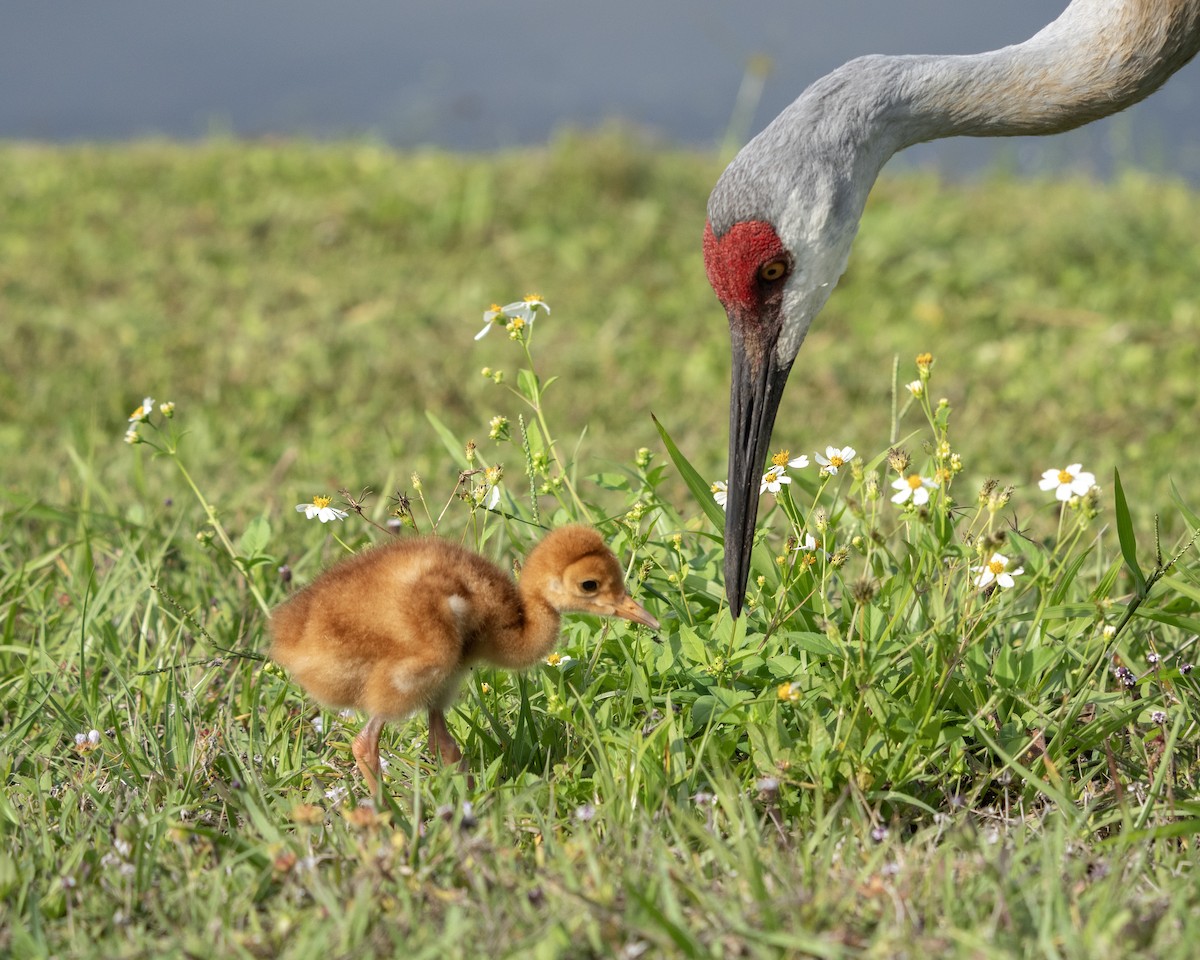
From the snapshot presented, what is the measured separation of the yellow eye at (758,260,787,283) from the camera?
10.5 feet

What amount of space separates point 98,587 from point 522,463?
1931 mm

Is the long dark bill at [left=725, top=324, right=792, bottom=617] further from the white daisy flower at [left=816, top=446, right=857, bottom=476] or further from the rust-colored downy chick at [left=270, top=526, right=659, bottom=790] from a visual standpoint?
the rust-colored downy chick at [left=270, top=526, right=659, bottom=790]

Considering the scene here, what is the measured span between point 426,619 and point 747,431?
1.02 meters

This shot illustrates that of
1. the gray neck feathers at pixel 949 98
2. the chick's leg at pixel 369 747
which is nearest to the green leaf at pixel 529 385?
the gray neck feathers at pixel 949 98

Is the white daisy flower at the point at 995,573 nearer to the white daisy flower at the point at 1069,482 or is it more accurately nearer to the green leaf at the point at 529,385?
the white daisy flower at the point at 1069,482

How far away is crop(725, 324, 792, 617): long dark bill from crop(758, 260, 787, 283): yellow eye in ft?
0.46

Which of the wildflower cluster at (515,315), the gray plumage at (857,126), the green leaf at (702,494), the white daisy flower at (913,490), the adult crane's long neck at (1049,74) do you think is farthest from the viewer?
the adult crane's long neck at (1049,74)

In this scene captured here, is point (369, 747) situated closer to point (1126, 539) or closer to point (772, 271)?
point (772, 271)

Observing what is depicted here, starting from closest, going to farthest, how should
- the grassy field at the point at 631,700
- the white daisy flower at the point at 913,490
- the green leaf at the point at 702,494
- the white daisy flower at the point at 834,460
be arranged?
the grassy field at the point at 631,700, the white daisy flower at the point at 913,490, the white daisy flower at the point at 834,460, the green leaf at the point at 702,494

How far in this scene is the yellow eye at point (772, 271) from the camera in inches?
126

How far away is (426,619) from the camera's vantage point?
2.51 meters

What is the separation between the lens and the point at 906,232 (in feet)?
24.5

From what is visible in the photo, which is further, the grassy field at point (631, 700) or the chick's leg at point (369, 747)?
the chick's leg at point (369, 747)

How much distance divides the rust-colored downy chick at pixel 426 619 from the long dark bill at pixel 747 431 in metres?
0.36
